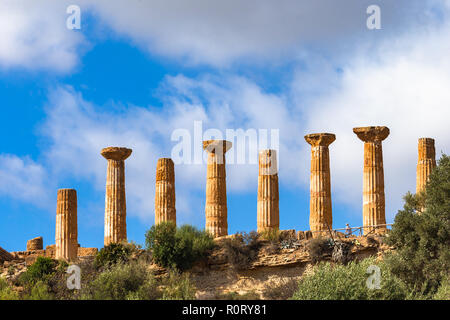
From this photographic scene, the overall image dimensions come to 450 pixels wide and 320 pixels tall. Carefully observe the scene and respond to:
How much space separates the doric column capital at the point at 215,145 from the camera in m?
43.2

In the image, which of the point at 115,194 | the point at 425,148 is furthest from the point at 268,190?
the point at 425,148

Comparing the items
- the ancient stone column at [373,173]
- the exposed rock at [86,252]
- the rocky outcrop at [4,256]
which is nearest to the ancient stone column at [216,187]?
the exposed rock at [86,252]

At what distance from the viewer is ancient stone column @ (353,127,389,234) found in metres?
42.5

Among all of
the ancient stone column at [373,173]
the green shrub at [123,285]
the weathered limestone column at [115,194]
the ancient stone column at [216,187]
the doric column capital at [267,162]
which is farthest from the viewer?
the weathered limestone column at [115,194]

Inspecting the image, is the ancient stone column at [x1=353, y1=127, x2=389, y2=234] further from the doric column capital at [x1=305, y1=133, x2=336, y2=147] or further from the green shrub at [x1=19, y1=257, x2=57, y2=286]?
the green shrub at [x1=19, y1=257, x2=57, y2=286]

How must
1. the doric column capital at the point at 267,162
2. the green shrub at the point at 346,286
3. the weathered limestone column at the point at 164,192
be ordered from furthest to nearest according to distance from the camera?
1. the weathered limestone column at the point at 164,192
2. the doric column capital at the point at 267,162
3. the green shrub at the point at 346,286

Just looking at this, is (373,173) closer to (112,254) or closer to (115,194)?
(115,194)

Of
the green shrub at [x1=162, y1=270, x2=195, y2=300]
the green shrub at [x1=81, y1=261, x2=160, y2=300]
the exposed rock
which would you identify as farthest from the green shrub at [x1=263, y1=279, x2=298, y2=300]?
the exposed rock

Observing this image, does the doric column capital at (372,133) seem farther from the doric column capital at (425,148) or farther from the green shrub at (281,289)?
the green shrub at (281,289)

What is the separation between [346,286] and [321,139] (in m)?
12.4

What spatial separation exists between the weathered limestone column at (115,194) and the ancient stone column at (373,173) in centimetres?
1222

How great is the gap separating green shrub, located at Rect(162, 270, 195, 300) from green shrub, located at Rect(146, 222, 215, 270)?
62.9 inches

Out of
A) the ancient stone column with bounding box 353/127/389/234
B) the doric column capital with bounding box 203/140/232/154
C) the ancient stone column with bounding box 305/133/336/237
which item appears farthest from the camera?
the doric column capital with bounding box 203/140/232/154

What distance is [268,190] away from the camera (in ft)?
140
